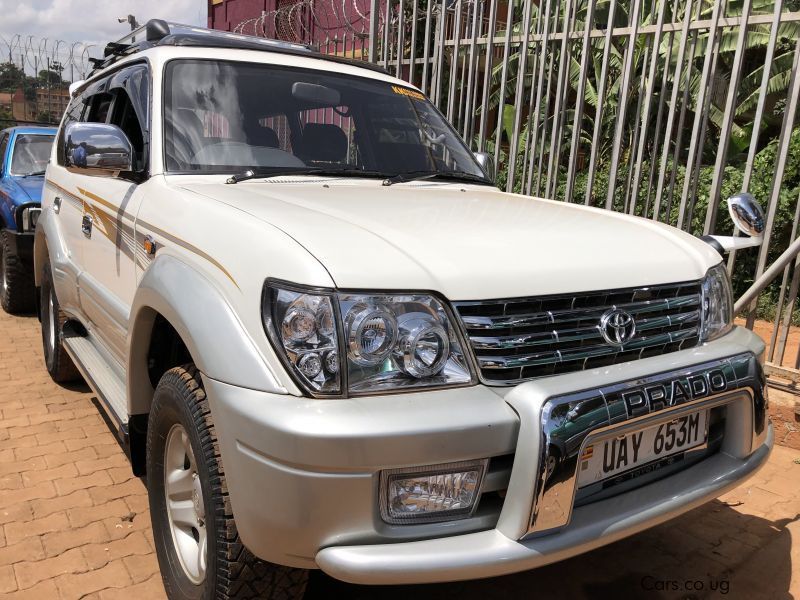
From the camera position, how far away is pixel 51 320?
430 cm

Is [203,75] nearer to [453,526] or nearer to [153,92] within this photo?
[153,92]

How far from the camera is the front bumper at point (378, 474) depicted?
5.04 feet

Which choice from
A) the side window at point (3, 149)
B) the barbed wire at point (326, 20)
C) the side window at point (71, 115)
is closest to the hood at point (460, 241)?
the side window at point (71, 115)

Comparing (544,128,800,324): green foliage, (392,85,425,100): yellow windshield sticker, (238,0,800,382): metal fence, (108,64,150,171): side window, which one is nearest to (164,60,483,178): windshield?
(392,85,425,100): yellow windshield sticker

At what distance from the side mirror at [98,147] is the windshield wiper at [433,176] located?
41.0 inches

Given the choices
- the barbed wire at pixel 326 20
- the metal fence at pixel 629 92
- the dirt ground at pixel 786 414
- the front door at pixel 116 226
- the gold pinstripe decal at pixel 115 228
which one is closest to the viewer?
the gold pinstripe decal at pixel 115 228

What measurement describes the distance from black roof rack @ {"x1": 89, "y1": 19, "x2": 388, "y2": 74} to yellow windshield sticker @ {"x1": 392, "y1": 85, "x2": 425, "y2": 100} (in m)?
0.16

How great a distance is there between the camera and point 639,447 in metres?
1.94

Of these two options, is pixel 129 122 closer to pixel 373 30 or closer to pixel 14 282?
pixel 14 282

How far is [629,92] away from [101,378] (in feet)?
12.7

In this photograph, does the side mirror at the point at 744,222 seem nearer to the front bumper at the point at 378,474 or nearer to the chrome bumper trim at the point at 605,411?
the chrome bumper trim at the point at 605,411

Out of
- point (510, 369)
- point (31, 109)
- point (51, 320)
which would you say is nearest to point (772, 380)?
point (510, 369)

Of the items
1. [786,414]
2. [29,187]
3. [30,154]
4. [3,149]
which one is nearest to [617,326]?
[786,414]

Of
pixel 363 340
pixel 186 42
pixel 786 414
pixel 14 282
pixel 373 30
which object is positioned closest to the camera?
pixel 363 340
